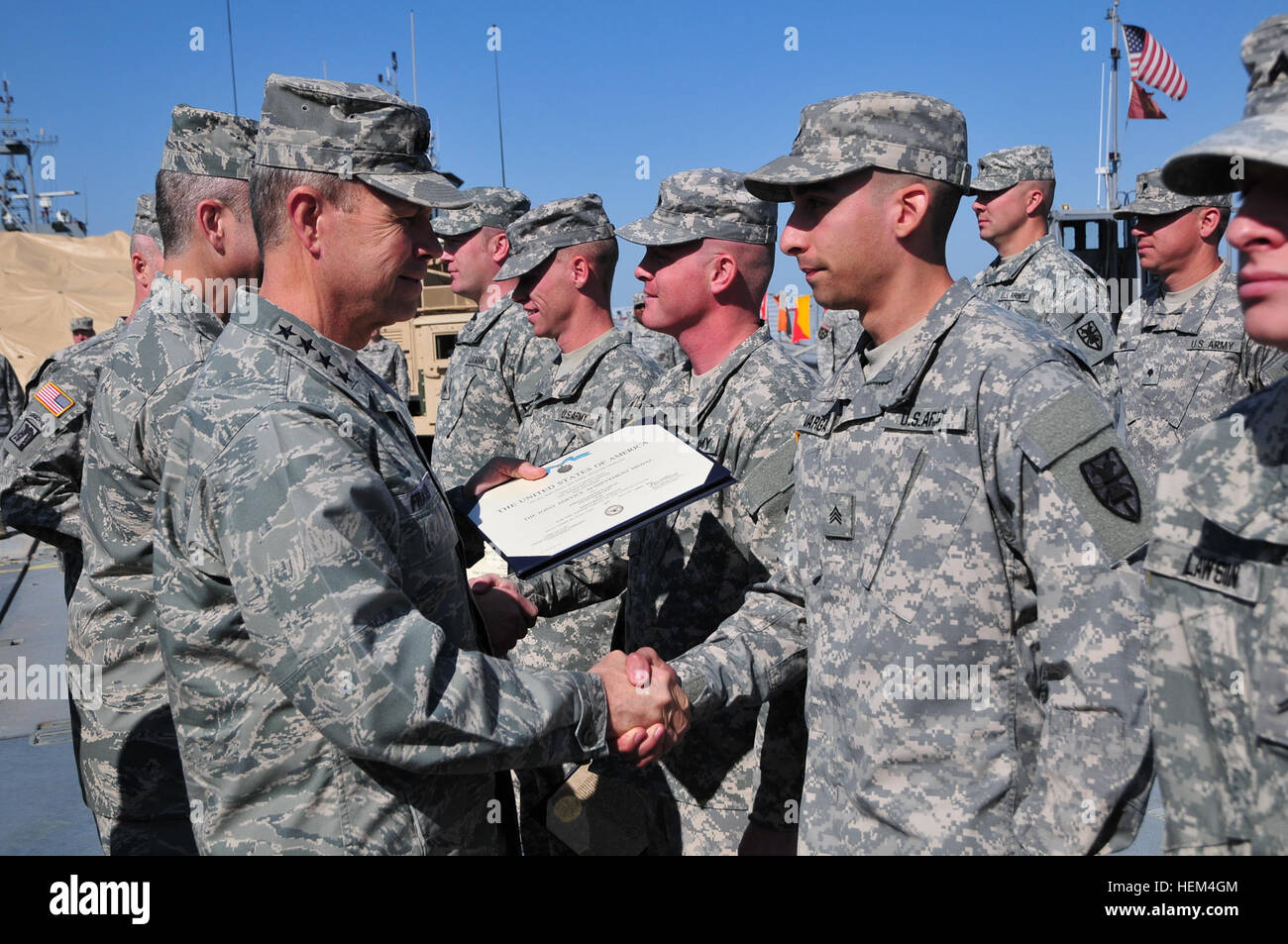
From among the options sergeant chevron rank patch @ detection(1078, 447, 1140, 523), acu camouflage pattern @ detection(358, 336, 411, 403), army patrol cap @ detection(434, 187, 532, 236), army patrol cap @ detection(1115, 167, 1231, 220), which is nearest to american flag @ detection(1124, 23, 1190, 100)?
army patrol cap @ detection(1115, 167, 1231, 220)

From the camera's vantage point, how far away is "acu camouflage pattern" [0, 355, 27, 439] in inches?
528

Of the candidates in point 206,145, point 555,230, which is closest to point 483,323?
point 555,230

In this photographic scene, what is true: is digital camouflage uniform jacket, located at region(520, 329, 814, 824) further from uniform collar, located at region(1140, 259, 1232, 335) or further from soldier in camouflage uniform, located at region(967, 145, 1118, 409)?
uniform collar, located at region(1140, 259, 1232, 335)

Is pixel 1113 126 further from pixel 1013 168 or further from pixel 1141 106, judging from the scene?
pixel 1013 168

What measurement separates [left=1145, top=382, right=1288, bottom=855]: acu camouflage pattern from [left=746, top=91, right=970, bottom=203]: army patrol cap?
109cm

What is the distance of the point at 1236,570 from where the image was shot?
5.16 ft

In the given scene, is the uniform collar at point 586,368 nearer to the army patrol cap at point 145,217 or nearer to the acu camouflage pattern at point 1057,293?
the army patrol cap at point 145,217

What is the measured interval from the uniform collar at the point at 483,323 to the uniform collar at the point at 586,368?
5.16ft

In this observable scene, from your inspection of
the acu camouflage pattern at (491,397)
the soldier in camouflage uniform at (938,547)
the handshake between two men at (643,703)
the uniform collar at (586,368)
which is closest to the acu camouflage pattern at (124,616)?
the handshake between two men at (643,703)

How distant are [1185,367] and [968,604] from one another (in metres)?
5.31
